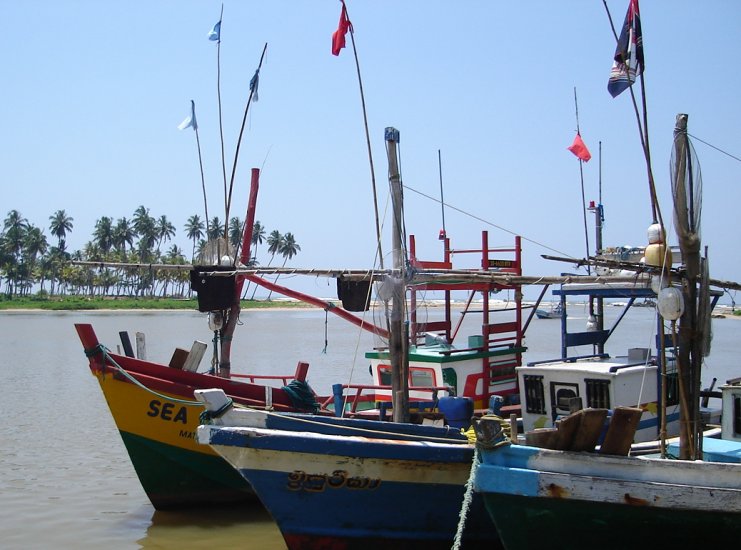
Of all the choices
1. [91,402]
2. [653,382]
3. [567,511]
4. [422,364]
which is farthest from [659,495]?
[91,402]

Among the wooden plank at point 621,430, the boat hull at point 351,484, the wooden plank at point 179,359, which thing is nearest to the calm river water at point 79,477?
the boat hull at point 351,484

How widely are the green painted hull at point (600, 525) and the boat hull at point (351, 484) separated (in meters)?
1.39

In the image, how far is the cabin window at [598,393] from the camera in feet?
35.1

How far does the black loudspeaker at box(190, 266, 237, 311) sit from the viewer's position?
13.2 meters

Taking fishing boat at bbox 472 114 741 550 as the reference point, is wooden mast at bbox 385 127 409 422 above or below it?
above

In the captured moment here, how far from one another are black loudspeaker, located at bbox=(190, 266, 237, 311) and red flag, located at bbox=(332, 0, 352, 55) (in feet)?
13.3

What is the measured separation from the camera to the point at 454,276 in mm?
10805

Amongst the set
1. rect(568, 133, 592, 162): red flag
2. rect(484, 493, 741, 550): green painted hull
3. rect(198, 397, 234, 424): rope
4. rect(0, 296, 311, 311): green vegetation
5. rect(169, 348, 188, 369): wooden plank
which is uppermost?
rect(568, 133, 592, 162): red flag

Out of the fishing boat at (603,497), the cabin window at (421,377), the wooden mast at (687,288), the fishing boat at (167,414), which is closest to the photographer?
the fishing boat at (603,497)

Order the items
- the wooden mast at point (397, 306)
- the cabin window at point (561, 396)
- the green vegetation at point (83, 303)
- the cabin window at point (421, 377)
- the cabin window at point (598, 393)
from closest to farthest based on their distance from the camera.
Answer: the wooden mast at point (397, 306)
the cabin window at point (598, 393)
the cabin window at point (561, 396)
the cabin window at point (421, 377)
the green vegetation at point (83, 303)

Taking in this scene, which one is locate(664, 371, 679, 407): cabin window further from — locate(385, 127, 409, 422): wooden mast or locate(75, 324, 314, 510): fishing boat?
locate(75, 324, 314, 510): fishing boat

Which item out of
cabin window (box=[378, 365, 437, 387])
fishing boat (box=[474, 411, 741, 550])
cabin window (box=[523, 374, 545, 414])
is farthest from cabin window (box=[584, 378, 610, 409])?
fishing boat (box=[474, 411, 741, 550])

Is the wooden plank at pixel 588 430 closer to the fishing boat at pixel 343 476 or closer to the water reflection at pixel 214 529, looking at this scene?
the fishing boat at pixel 343 476

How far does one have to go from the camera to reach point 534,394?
11445mm
